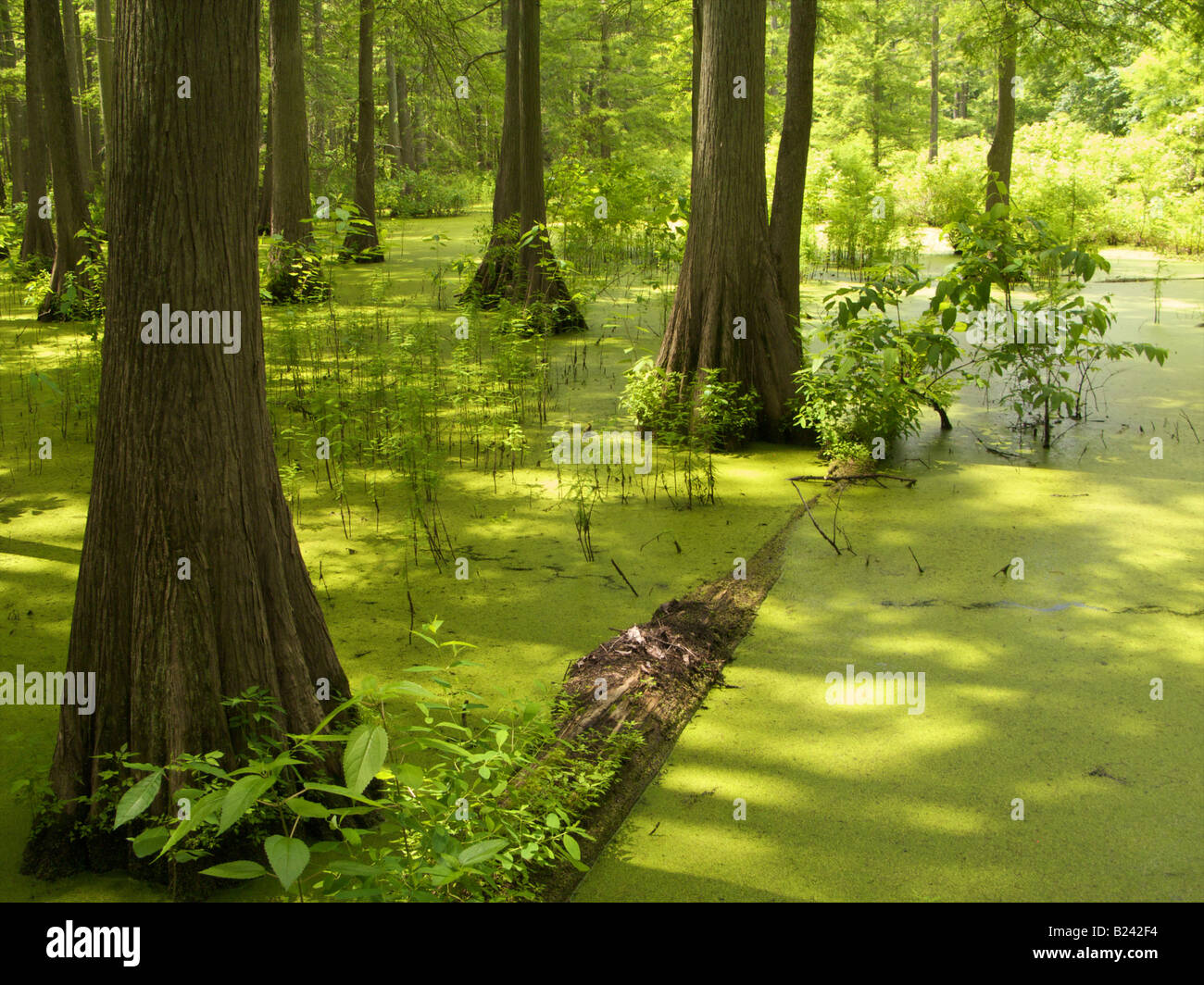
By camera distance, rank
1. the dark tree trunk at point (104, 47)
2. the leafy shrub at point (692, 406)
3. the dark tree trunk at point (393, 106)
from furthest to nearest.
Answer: the dark tree trunk at point (393, 106) → the dark tree trunk at point (104, 47) → the leafy shrub at point (692, 406)

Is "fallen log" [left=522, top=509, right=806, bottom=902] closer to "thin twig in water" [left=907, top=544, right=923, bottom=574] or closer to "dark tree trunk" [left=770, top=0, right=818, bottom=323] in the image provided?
"thin twig in water" [left=907, top=544, right=923, bottom=574]

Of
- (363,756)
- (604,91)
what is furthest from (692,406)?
(604,91)

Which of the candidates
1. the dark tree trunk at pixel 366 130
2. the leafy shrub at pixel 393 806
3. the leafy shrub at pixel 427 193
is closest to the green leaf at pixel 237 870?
the leafy shrub at pixel 393 806

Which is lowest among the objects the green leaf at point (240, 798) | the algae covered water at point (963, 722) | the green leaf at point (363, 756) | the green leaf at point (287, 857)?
the algae covered water at point (963, 722)

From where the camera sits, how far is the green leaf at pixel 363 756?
6.07 feet

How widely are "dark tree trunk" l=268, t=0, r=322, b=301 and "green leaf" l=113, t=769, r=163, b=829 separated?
33.9 feet

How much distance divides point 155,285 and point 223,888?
1.69 meters

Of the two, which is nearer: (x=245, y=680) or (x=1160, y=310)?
(x=245, y=680)

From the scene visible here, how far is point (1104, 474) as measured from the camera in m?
6.73

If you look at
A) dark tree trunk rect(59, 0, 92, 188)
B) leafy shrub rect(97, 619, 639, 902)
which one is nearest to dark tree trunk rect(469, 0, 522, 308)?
dark tree trunk rect(59, 0, 92, 188)

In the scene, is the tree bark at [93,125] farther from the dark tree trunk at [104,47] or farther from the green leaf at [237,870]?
the green leaf at [237,870]

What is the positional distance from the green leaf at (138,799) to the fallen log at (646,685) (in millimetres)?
1005
